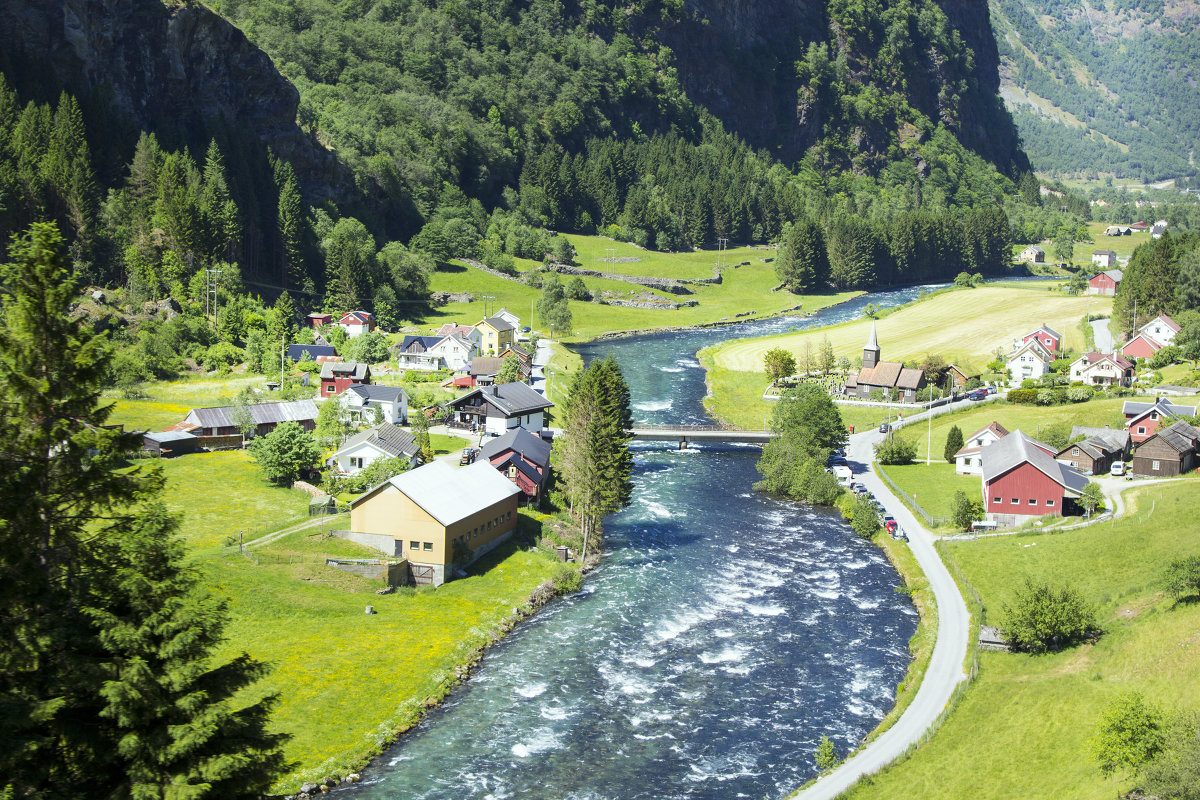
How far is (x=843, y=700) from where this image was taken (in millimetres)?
45312

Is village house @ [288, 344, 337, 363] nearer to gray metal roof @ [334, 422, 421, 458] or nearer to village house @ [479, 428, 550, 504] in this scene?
gray metal roof @ [334, 422, 421, 458]

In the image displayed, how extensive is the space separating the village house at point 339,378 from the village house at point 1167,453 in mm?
60394

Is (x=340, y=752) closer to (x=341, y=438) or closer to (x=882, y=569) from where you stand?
(x=882, y=569)

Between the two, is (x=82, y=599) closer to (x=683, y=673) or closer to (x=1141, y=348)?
(x=683, y=673)

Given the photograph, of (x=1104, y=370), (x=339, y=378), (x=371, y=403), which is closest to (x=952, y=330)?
(x=1104, y=370)

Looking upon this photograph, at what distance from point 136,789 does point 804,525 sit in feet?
175

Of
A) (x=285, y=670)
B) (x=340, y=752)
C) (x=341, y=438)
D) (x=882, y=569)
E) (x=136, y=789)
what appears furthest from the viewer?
(x=341, y=438)

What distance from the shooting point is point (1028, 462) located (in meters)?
66.6

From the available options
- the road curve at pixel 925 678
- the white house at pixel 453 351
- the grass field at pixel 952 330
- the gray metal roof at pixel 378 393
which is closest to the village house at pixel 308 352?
the white house at pixel 453 351

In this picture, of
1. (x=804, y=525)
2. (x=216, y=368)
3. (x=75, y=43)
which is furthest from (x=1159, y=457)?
(x=75, y=43)

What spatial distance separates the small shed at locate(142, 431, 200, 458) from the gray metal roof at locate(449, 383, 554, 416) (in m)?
19.5

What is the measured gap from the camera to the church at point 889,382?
346 ft

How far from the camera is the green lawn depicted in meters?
72.4

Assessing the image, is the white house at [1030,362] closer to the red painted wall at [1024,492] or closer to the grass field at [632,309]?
the red painted wall at [1024,492]
